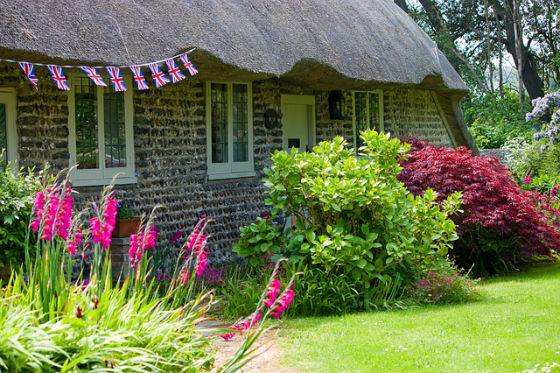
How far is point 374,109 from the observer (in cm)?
1847

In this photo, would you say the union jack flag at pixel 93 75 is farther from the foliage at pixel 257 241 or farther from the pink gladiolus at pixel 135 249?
the pink gladiolus at pixel 135 249

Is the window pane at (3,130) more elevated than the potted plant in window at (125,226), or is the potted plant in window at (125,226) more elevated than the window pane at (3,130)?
the window pane at (3,130)

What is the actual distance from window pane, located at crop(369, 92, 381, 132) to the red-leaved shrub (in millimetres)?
5482

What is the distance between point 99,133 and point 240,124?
3.38 meters

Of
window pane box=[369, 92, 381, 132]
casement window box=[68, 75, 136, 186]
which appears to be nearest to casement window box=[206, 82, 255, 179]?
casement window box=[68, 75, 136, 186]

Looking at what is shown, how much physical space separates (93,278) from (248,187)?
8762 mm

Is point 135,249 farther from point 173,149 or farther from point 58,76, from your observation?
point 173,149

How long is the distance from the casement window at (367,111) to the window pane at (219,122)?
4.27 meters

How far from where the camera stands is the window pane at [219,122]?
13.7 meters

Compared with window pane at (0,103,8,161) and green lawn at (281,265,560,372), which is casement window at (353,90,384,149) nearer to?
green lawn at (281,265,560,372)

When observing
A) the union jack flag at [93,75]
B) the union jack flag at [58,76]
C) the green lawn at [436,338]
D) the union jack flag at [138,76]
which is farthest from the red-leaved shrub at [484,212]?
the union jack flag at [58,76]

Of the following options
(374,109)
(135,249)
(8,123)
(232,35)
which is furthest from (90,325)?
(374,109)

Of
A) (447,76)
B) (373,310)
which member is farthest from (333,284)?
(447,76)

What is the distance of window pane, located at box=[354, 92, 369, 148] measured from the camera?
1786cm
